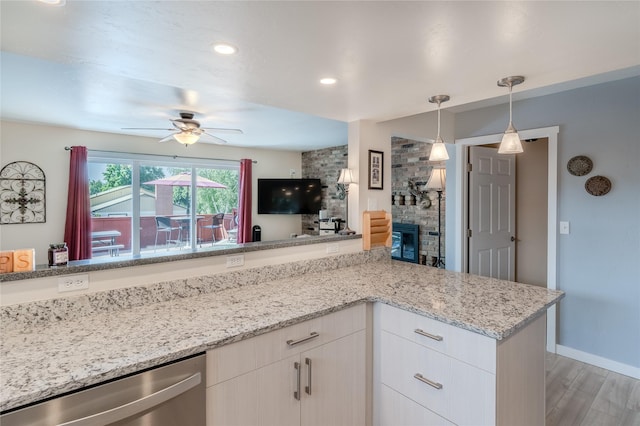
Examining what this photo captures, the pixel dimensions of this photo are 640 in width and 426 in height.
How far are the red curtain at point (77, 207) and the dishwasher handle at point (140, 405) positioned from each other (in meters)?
4.28

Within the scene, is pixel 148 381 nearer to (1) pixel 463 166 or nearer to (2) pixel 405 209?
(1) pixel 463 166

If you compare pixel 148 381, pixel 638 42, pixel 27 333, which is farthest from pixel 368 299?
pixel 638 42

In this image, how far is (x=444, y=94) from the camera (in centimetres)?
209

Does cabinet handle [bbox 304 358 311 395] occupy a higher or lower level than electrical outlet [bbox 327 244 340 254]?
lower

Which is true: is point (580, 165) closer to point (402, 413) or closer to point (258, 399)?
point (402, 413)

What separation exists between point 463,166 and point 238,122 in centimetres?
265

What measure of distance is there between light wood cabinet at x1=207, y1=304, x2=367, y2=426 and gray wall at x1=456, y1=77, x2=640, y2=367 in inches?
88.7

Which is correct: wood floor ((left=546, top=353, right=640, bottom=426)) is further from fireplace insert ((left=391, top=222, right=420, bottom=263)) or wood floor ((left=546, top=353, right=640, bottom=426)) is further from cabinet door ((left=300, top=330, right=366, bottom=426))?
fireplace insert ((left=391, top=222, right=420, bottom=263))

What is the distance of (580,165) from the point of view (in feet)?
9.20

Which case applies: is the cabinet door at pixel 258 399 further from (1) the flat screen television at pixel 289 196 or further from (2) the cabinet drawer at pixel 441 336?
(1) the flat screen television at pixel 289 196

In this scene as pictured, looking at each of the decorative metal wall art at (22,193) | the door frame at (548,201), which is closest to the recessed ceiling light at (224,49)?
the door frame at (548,201)

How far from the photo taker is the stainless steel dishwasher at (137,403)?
0.95 metres

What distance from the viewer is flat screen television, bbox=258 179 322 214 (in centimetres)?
621

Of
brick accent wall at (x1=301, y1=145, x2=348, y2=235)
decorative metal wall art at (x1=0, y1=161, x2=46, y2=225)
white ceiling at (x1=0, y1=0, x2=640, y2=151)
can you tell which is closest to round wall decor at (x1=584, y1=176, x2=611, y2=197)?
Answer: white ceiling at (x1=0, y1=0, x2=640, y2=151)
